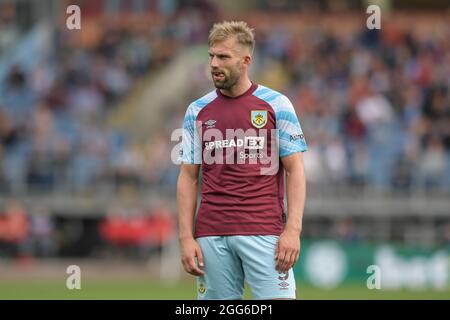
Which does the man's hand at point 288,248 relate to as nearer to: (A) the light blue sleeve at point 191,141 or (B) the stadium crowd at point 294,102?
(A) the light blue sleeve at point 191,141

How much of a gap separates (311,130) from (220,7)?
24.5ft

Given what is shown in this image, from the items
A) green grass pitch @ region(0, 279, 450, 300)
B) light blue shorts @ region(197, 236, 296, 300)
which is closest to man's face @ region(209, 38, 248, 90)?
light blue shorts @ region(197, 236, 296, 300)

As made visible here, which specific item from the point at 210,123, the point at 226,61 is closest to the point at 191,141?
the point at 210,123

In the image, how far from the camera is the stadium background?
2161 centimetres

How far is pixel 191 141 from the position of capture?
7.11m

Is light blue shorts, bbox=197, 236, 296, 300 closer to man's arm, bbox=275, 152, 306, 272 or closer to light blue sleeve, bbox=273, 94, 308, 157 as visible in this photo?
man's arm, bbox=275, 152, 306, 272

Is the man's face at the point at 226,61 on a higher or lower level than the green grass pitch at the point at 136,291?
higher

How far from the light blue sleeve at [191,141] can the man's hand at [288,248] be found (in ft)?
2.48

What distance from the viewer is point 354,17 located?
2914 centimetres

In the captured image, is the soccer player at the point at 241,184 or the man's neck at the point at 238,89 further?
the man's neck at the point at 238,89

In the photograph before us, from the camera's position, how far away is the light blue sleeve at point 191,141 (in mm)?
7082

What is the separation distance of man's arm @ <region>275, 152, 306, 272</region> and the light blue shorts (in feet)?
0.26

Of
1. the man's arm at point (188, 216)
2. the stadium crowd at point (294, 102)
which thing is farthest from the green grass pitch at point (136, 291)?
the man's arm at point (188, 216)
